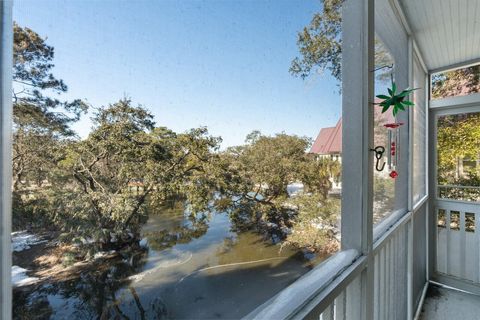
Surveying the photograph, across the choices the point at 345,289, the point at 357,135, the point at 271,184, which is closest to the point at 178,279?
the point at 271,184

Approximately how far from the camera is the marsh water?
0.41 metres

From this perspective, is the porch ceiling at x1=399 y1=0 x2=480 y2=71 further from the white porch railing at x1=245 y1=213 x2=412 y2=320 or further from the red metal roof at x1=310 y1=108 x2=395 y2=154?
the white porch railing at x1=245 y1=213 x2=412 y2=320

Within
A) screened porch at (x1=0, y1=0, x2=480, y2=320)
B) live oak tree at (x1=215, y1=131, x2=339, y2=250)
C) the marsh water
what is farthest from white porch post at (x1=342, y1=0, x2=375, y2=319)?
the marsh water

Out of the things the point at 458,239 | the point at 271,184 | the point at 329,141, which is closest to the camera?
the point at 271,184

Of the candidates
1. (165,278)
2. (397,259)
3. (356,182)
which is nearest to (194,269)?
(165,278)

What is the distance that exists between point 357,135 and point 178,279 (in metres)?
0.90

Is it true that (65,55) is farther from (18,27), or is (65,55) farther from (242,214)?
(242,214)

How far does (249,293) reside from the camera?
0.66 meters

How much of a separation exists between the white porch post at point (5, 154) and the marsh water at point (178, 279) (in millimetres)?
28

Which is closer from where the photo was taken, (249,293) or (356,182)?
(249,293)

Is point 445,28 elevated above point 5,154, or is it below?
above

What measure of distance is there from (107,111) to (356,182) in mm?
980

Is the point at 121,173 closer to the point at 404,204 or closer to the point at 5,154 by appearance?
the point at 5,154

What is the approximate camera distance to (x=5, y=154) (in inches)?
13.3
